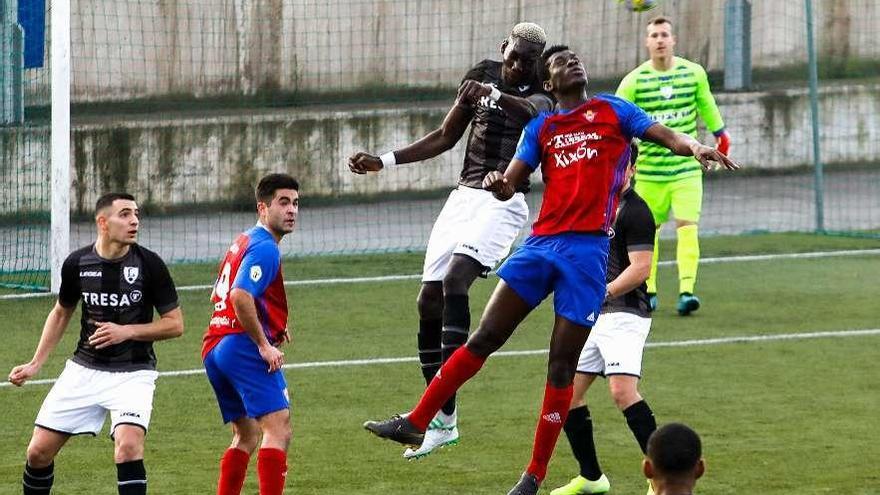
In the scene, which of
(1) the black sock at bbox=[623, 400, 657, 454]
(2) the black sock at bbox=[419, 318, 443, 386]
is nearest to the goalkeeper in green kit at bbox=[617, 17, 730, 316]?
(2) the black sock at bbox=[419, 318, 443, 386]

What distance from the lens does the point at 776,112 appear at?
82.3ft

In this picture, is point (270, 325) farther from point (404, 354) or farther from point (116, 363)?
point (404, 354)

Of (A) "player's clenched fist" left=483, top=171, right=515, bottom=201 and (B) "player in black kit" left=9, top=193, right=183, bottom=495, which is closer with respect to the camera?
(B) "player in black kit" left=9, top=193, right=183, bottom=495

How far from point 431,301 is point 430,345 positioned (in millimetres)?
281

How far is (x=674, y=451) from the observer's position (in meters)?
5.70

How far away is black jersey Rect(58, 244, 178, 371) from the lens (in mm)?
9180

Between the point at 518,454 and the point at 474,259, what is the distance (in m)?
1.27

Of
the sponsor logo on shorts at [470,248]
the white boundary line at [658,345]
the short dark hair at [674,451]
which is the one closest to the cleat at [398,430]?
the sponsor logo on shorts at [470,248]

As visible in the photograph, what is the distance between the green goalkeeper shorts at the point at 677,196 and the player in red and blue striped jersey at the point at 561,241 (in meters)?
6.21

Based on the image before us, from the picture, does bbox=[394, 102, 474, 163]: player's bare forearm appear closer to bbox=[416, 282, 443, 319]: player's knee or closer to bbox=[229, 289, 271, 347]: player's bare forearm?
bbox=[416, 282, 443, 319]: player's knee

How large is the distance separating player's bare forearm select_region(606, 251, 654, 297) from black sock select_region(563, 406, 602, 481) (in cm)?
69

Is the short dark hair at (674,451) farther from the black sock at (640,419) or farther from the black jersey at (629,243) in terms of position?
the black jersey at (629,243)

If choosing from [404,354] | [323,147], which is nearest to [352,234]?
[323,147]

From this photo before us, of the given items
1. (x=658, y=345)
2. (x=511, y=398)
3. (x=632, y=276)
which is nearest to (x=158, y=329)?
(x=632, y=276)
